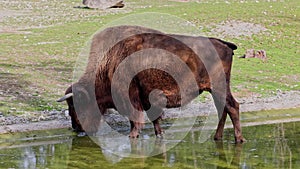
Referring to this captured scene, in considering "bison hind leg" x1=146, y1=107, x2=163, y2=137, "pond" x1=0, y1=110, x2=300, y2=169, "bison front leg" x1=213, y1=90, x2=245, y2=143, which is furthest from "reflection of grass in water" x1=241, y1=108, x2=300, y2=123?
"bison hind leg" x1=146, y1=107, x2=163, y2=137

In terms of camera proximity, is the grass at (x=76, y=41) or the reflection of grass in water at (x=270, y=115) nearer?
the reflection of grass in water at (x=270, y=115)

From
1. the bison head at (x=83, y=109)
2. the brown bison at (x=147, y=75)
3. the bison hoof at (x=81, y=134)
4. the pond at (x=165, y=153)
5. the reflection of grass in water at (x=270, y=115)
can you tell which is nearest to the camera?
the pond at (x=165, y=153)

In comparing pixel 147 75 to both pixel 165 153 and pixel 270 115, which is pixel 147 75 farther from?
pixel 270 115

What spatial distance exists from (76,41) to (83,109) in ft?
31.4

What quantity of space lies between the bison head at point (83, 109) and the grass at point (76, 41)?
5.41 feet

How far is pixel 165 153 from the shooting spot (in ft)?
30.4

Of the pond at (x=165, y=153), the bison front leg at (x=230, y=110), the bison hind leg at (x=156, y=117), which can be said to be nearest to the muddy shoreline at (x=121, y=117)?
the pond at (x=165, y=153)

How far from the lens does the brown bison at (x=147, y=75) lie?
9.84m

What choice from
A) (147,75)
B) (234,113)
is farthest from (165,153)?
(234,113)

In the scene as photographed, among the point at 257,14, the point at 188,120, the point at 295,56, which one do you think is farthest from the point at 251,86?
the point at 257,14

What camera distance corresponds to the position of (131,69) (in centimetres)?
1001

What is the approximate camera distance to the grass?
13.8 metres

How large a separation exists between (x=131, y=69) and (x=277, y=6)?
1861cm

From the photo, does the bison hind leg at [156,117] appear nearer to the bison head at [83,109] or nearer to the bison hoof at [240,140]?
the bison head at [83,109]
